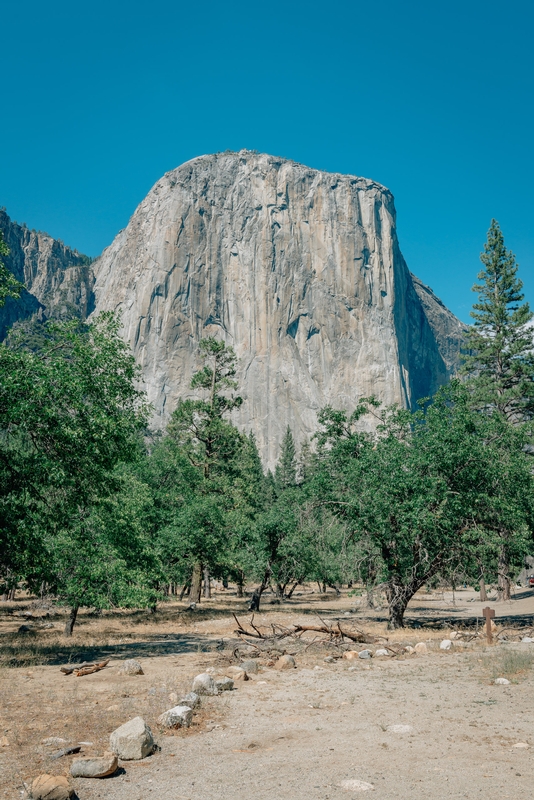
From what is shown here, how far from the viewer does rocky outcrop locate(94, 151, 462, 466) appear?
12300 cm

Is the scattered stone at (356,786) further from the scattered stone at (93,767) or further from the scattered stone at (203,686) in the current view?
the scattered stone at (203,686)

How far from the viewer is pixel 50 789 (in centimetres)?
512

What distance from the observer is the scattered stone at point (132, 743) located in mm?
6348

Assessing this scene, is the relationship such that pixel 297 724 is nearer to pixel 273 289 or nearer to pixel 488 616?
pixel 488 616

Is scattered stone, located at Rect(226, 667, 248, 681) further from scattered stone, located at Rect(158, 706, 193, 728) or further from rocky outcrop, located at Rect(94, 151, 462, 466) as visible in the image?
rocky outcrop, located at Rect(94, 151, 462, 466)

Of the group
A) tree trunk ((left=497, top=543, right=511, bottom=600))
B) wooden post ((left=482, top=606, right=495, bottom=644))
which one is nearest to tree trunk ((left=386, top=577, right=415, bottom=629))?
tree trunk ((left=497, top=543, right=511, bottom=600))

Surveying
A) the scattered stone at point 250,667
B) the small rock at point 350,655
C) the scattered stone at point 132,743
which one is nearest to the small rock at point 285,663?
the scattered stone at point 250,667

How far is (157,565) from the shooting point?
19703mm

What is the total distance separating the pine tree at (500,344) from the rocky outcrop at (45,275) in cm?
13534

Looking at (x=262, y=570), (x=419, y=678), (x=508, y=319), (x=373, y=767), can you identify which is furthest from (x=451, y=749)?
(x=508, y=319)

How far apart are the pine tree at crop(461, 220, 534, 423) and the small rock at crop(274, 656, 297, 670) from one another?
26.8m

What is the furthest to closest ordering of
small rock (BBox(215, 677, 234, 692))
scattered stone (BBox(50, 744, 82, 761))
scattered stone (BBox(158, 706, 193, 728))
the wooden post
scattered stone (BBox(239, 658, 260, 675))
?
the wooden post, scattered stone (BBox(239, 658, 260, 675)), small rock (BBox(215, 677, 234, 692)), scattered stone (BBox(158, 706, 193, 728)), scattered stone (BBox(50, 744, 82, 761))

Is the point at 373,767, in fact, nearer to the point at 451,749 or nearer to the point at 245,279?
the point at 451,749

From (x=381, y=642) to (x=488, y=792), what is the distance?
10.9 m
